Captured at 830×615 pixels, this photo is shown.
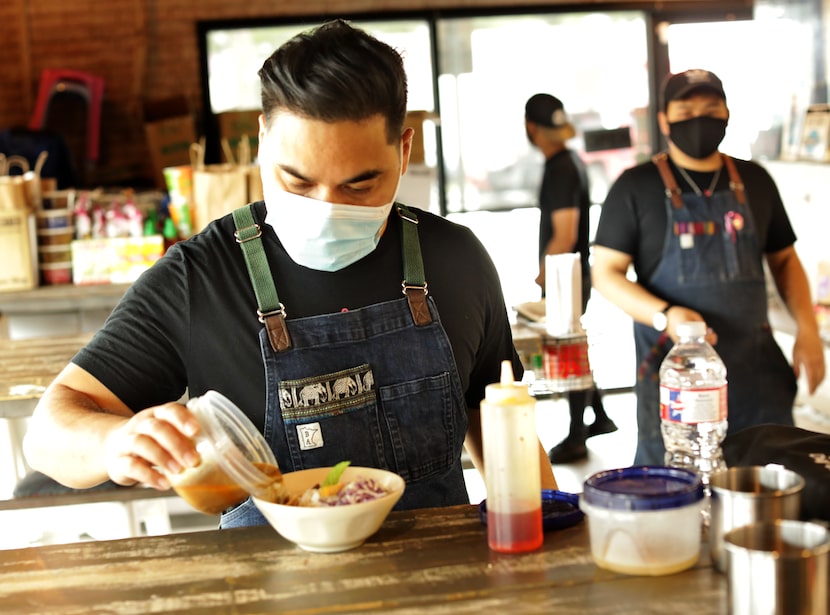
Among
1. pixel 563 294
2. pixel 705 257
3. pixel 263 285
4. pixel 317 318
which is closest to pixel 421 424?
pixel 317 318

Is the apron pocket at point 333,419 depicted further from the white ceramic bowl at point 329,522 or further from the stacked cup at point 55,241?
the stacked cup at point 55,241

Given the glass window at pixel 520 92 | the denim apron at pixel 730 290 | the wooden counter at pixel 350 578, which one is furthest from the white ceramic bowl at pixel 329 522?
the glass window at pixel 520 92

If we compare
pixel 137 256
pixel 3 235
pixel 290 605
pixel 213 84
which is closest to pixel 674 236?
pixel 290 605

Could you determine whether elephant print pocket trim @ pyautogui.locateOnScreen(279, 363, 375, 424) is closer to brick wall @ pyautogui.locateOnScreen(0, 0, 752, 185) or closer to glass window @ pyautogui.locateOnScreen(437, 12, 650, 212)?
glass window @ pyautogui.locateOnScreen(437, 12, 650, 212)

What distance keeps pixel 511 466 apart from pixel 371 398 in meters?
0.45

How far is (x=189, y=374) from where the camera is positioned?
6.42 feet

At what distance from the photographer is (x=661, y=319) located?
3.49 metres

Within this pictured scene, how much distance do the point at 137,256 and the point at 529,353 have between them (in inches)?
110

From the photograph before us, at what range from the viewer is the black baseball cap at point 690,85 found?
147 inches

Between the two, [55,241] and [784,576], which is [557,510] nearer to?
[784,576]

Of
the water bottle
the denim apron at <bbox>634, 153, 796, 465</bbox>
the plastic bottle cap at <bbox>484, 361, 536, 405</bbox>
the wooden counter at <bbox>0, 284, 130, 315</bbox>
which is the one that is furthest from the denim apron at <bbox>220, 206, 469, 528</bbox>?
the wooden counter at <bbox>0, 284, 130, 315</bbox>

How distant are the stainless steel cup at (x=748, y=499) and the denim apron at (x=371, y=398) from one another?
606 millimetres

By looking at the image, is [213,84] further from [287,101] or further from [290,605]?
[290,605]

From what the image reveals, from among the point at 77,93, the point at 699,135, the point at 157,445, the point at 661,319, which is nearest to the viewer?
the point at 157,445
